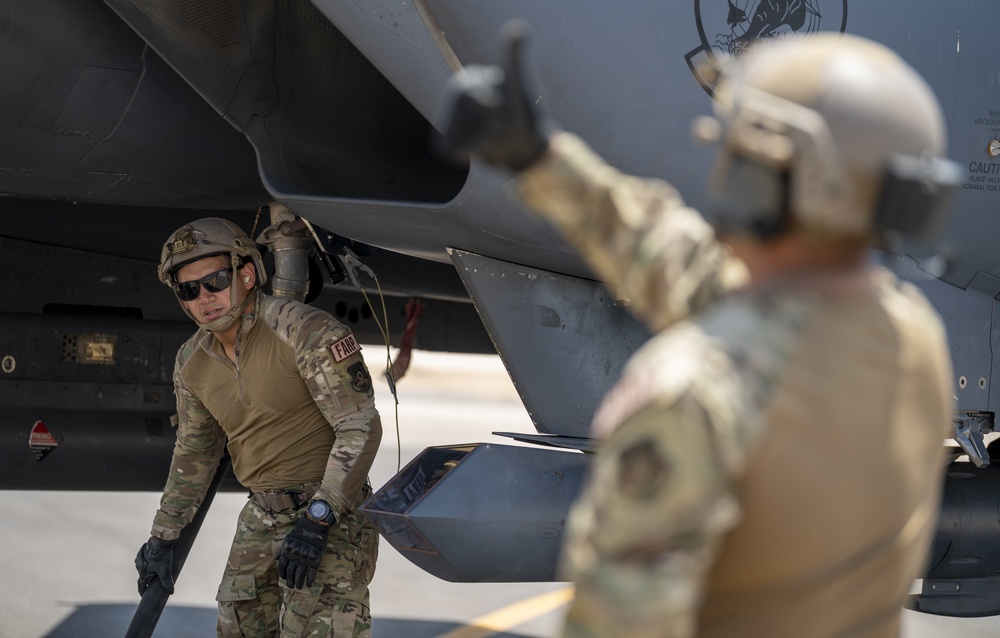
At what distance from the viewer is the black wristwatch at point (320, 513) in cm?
330

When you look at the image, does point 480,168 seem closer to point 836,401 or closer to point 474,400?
point 836,401

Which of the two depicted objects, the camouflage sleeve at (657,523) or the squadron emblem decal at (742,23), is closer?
the camouflage sleeve at (657,523)

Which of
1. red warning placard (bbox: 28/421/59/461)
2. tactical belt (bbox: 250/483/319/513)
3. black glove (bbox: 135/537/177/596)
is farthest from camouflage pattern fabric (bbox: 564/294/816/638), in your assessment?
red warning placard (bbox: 28/421/59/461)

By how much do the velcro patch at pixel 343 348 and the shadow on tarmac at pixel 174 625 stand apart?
2.39 metres

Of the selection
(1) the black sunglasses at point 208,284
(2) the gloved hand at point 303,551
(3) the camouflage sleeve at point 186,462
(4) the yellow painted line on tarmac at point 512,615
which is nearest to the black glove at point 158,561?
(3) the camouflage sleeve at point 186,462

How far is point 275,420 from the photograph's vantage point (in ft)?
11.7

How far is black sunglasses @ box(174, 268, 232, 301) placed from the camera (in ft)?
11.6

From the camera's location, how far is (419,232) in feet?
11.3

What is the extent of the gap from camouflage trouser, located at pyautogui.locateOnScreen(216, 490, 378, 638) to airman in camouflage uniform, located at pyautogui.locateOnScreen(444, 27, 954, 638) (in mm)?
2389

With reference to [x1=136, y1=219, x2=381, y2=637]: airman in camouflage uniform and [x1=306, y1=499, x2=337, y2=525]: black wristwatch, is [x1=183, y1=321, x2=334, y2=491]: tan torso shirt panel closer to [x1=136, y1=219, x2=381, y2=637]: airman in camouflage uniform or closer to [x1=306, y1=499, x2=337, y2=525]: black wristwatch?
[x1=136, y1=219, x2=381, y2=637]: airman in camouflage uniform

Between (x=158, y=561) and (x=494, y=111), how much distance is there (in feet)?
9.45

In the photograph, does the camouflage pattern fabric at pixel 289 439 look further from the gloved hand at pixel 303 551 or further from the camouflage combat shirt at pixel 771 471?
the camouflage combat shirt at pixel 771 471

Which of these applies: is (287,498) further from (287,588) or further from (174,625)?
(174,625)

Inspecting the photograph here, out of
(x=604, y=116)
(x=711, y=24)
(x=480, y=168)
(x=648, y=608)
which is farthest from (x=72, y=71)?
(x=648, y=608)
